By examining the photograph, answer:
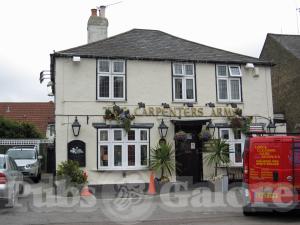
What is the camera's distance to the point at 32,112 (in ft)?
149

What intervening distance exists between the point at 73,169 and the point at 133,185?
274 centimetres

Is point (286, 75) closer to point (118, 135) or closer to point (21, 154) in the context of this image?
point (118, 135)

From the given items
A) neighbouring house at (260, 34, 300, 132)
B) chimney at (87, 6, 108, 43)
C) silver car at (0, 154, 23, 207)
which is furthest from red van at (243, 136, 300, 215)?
neighbouring house at (260, 34, 300, 132)

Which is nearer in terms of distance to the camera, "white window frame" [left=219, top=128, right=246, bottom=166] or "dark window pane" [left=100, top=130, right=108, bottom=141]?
"dark window pane" [left=100, top=130, right=108, bottom=141]

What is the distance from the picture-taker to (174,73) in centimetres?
2095

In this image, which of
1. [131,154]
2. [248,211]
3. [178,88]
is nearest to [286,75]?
[178,88]

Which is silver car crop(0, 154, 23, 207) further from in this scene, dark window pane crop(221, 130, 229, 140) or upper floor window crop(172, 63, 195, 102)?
dark window pane crop(221, 130, 229, 140)

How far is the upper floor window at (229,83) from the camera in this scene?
70.4 feet

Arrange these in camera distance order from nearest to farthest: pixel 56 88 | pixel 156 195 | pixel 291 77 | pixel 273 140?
pixel 273 140, pixel 156 195, pixel 56 88, pixel 291 77

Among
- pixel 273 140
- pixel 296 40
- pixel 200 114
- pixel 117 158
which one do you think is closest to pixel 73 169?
pixel 117 158

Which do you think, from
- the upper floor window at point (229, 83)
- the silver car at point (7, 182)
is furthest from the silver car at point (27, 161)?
the upper floor window at point (229, 83)

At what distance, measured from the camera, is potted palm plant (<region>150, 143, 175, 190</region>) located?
19453 millimetres

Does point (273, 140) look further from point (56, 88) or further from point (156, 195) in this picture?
point (56, 88)

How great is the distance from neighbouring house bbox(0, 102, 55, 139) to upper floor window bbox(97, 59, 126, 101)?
2296 centimetres
